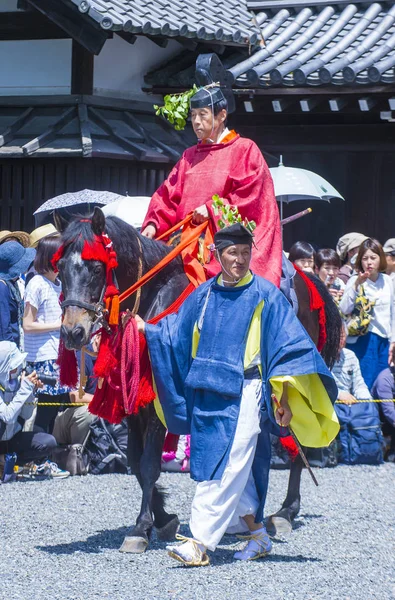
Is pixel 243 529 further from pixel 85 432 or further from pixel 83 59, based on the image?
pixel 83 59

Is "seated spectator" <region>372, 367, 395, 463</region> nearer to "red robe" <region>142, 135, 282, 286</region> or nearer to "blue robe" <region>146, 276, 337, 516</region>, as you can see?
"red robe" <region>142, 135, 282, 286</region>

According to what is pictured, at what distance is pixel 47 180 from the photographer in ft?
33.2

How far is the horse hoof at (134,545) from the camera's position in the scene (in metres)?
5.56

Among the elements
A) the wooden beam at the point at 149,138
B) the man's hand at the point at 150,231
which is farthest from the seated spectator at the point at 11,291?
the wooden beam at the point at 149,138

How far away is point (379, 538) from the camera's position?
6.07 m

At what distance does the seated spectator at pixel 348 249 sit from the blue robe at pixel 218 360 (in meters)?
4.50

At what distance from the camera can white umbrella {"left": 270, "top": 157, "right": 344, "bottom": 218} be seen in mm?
9312

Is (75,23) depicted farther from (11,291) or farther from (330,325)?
(330,325)

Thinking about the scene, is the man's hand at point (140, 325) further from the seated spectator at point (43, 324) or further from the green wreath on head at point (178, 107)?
the seated spectator at point (43, 324)


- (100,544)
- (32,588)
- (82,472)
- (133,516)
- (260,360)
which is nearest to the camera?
(32,588)

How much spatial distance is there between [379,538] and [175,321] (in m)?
1.72

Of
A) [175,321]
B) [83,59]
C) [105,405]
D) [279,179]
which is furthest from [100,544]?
[83,59]

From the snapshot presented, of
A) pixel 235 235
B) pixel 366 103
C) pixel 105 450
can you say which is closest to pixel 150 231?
pixel 235 235

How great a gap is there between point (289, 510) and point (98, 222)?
218 cm
